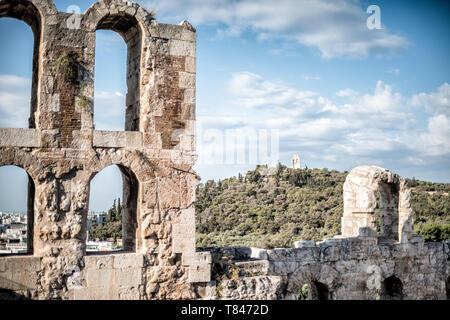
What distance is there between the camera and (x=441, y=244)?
12695 millimetres

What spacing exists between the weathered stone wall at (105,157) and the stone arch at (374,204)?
15.7ft

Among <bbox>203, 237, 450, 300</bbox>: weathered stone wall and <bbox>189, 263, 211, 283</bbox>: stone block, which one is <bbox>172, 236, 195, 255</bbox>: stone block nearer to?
<bbox>189, 263, 211, 283</bbox>: stone block

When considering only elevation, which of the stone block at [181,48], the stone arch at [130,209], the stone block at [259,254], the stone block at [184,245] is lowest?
the stone block at [259,254]

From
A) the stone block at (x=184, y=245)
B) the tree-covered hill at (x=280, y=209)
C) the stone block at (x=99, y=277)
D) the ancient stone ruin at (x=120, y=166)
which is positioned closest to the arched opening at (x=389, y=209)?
the ancient stone ruin at (x=120, y=166)

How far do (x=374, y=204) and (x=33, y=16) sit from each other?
7.89m

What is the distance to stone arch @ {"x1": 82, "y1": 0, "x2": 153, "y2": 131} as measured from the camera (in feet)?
25.8

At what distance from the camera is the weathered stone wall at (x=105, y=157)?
7391 millimetres

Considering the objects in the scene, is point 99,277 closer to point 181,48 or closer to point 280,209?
point 181,48

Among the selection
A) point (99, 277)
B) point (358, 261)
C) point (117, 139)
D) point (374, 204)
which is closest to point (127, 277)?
point (99, 277)

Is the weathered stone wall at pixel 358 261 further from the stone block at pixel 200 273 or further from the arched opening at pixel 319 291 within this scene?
the stone block at pixel 200 273

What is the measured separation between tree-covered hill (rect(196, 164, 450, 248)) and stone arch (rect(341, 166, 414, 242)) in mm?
7437

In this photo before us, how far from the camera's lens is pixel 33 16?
7902 mm

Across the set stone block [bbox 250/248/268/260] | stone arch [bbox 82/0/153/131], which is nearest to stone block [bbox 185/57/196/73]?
stone arch [bbox 82/0/153/131]

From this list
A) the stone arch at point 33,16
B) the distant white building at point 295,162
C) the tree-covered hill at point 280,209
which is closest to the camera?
the stone arch at point 33,16
